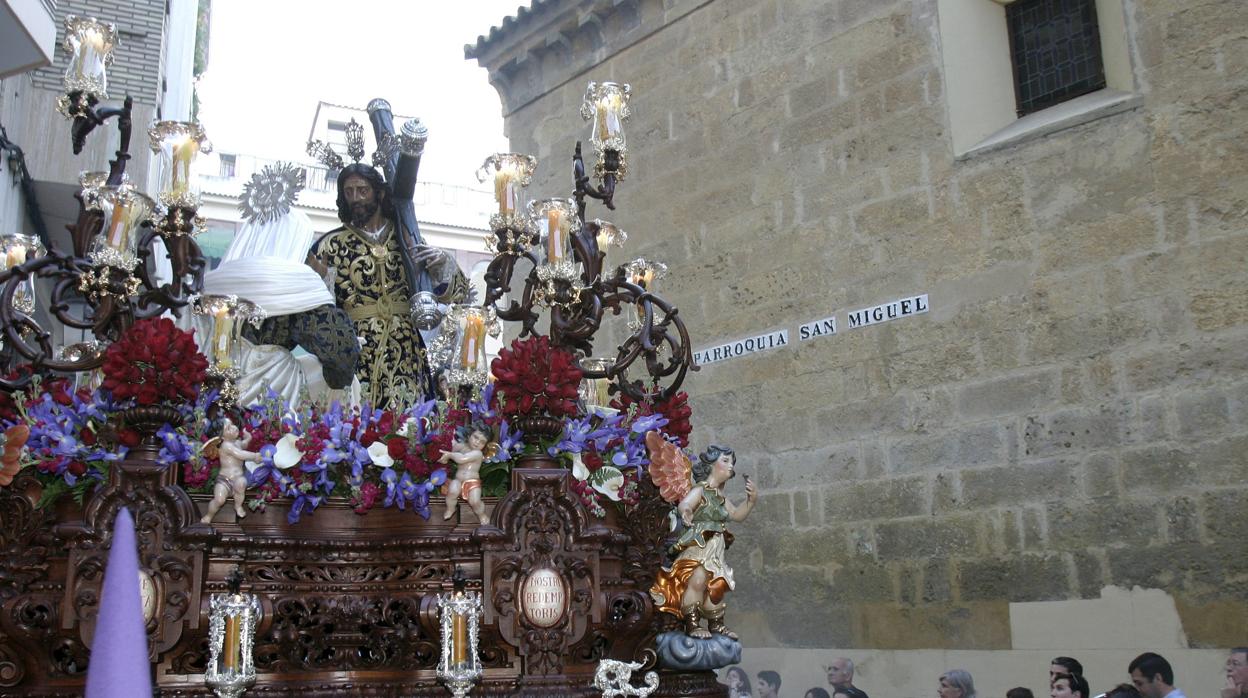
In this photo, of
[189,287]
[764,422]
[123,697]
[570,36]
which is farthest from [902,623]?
[123,697]

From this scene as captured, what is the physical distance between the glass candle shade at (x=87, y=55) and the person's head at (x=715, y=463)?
2771mm

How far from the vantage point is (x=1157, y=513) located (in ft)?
22.1

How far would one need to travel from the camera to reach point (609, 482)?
15.5 feet

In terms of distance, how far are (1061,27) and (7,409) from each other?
6.85m

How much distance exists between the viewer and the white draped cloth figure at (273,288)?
5195 mm

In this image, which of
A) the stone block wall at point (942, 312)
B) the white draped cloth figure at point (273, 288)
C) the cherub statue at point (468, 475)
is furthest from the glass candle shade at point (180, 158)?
the stone block wall at point (942, 312)

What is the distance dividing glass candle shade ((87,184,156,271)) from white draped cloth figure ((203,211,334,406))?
2.61 feet

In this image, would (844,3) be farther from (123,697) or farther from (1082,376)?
(123,697)

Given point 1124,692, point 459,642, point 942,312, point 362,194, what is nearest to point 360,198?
point 362,194

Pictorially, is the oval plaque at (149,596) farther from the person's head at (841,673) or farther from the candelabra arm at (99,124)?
the person's head at (841,673)

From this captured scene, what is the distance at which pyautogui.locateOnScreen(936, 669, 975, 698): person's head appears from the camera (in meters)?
7.32

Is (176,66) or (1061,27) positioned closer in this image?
(1061,27)

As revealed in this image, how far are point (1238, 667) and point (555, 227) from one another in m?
4.27

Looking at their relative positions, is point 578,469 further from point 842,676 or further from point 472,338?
point 842,676
